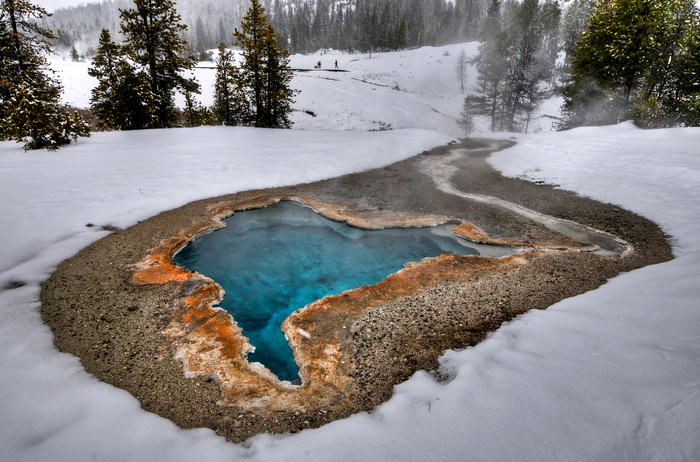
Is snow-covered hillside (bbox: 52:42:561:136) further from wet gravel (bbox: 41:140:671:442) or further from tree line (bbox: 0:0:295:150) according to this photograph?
wet gravel (bbox: 41:140:671:442)

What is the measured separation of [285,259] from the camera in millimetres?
6406

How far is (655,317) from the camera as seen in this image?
3.20 meters

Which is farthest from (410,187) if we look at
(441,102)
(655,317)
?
(441,102)

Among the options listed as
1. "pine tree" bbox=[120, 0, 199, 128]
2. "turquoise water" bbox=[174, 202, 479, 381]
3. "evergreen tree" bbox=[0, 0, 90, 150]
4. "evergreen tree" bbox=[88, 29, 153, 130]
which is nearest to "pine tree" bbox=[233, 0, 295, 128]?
"pine tree" bbox=[120, 0, 199, 128]

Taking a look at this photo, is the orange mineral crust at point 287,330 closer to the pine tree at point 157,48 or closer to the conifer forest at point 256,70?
the conifer forest at point 256,70

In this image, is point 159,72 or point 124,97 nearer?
point 124,97

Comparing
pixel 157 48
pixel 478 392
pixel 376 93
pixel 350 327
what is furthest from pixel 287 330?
pixel 376 93

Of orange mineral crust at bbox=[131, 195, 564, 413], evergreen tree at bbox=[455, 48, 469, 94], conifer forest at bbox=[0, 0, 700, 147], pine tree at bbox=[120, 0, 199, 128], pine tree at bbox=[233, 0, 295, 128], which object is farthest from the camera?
evergreen tree at bbox=[455, 48, 469, 94]

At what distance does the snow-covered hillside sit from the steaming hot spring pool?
24.3 metres

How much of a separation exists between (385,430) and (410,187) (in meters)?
9.28

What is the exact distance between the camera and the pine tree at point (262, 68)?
1889 centimetres

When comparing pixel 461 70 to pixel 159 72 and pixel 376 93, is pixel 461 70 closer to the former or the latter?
pixel 376 93

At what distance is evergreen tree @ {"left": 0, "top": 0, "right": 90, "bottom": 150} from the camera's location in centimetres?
1035

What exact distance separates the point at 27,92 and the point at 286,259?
11.9 m
